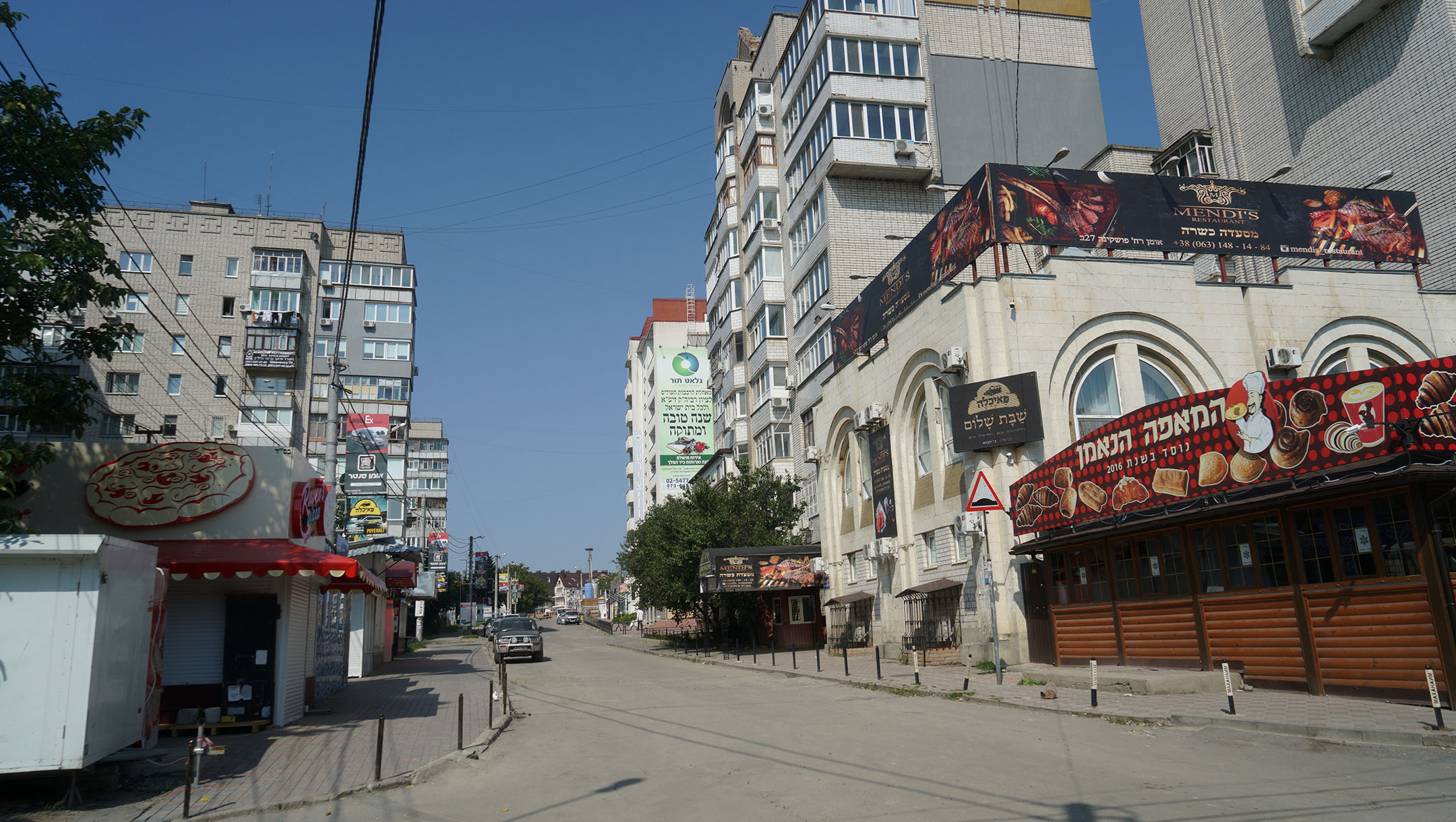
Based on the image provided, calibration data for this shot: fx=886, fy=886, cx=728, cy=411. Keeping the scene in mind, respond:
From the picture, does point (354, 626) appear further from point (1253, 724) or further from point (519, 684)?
point (1253, 724)

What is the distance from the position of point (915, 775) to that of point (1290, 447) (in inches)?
340

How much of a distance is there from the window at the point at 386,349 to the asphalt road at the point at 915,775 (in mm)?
52380

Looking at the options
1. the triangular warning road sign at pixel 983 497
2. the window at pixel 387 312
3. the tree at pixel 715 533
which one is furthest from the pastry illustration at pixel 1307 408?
the window at pixel 387 312

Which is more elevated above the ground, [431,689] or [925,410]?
[925,410]

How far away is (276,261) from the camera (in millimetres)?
55406

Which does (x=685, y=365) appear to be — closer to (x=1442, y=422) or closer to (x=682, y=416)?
(x=682, y=416)

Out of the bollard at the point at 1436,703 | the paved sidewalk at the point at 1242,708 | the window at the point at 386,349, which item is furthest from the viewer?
the window at the point at 386,349

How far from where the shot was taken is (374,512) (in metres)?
31.2

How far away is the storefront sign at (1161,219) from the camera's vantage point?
23.8 metres

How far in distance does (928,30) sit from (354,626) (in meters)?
35.7

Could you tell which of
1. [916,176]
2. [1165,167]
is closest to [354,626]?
[916,176]

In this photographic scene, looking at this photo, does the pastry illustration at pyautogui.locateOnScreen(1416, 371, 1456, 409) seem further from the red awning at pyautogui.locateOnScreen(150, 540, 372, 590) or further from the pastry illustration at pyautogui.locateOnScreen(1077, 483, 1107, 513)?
the red awning at pyautogui.locateOnScreen(150, 540, 372, 590)

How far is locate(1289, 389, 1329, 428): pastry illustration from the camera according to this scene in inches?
519

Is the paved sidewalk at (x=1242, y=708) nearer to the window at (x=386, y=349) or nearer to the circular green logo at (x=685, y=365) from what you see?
the window at (x=386, y=349)
